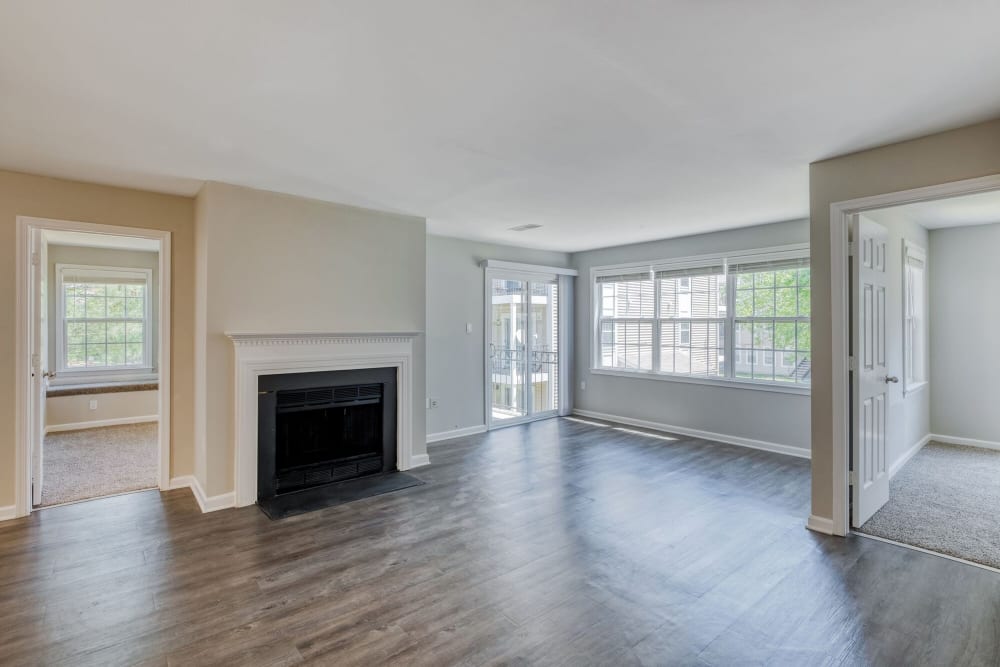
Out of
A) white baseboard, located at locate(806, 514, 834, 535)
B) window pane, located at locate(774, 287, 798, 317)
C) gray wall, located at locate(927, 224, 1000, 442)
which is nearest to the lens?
white baseboard, located at locate(806, 514, 834, 535)

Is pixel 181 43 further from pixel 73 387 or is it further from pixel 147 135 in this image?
pixel 73 387

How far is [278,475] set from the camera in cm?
395

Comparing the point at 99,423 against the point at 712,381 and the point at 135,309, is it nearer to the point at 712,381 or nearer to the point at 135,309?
the point at 135,309

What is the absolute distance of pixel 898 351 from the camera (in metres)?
4.26

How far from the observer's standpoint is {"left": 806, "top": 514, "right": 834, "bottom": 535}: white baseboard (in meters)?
3.17

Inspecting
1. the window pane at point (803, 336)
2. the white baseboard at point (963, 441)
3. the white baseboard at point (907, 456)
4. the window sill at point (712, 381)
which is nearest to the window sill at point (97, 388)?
the window sill at point (712, 381)

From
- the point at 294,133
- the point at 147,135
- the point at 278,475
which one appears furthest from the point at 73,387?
the point at 294,133

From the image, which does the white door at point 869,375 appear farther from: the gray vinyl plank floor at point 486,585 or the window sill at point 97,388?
the window sill at point 97,388

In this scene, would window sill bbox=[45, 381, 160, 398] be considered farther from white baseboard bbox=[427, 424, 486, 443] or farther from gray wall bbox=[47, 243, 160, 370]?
white baseboard bbox=[427, 424, 486, 443]

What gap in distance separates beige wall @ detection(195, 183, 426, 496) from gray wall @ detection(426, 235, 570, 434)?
3.00 ft

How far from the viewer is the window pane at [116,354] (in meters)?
6.81

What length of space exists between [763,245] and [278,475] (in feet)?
17.3

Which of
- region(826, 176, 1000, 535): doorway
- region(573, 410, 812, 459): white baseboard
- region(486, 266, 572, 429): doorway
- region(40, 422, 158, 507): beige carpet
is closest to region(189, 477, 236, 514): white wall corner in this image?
region(40, 422, 158, 507): beige carpet

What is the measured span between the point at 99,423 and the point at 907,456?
30.9 feet
